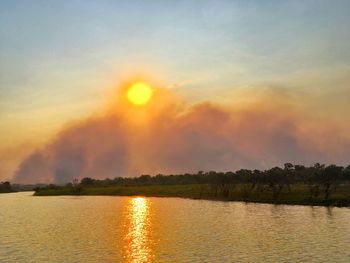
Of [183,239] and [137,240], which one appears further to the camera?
[137,240]

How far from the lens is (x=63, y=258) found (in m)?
53.3

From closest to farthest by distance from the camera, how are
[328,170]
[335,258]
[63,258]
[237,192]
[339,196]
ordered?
[335,258], [63,258], [339,196], [328,170], [237,192]

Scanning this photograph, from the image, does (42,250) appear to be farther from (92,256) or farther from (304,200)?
(304,200)

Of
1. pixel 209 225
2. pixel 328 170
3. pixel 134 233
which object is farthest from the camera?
pixel 328 170

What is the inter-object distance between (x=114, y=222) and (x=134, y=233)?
20212 mm

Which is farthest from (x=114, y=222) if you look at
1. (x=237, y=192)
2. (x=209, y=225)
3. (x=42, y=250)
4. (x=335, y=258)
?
(x=237, y=192)

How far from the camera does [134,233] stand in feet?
257

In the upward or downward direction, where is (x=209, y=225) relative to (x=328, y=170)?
downward

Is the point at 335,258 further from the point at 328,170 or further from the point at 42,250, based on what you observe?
the point at 328,170

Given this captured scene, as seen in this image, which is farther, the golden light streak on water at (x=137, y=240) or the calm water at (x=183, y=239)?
the golden light streak on water at (x=137, y=240)

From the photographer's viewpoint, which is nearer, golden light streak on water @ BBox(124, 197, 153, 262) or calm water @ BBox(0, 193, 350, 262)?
calm water @ BBox(0, 193, 350, 262)

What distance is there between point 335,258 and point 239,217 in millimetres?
50666

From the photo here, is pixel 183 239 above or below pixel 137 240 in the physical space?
above

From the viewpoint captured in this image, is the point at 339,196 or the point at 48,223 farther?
the point at 339,196
